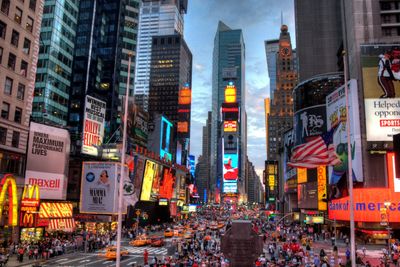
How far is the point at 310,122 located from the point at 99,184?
47061 mm

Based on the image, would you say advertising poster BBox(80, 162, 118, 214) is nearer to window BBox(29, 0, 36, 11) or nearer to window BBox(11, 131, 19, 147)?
window BBox(11, 131, 19, 147)

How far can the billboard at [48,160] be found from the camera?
158 ft

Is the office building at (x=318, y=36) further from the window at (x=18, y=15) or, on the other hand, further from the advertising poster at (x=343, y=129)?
the window at (x=18, y=15)

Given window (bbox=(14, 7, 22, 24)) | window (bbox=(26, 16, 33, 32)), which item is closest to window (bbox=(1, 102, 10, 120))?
window (bbox=(14, 7, 22, 24))

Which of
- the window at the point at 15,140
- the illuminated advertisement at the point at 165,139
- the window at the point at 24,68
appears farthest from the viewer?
the illuminated advertisement at the point at 165,139

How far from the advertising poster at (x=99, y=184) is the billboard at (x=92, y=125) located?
14.4 feet

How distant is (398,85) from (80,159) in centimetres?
4852

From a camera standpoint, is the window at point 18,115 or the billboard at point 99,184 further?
the billboard at point 99,184

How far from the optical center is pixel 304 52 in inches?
4665

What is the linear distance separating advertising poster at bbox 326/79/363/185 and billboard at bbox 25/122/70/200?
37377 millimetres

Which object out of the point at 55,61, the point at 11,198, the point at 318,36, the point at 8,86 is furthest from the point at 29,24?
the point at 318,36

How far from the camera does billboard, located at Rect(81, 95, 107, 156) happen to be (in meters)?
54.2

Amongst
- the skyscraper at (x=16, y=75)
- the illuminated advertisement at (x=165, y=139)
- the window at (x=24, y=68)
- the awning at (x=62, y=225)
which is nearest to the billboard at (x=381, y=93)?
the awning at (x=62, y=225)

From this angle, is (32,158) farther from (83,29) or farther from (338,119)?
(83,29)
